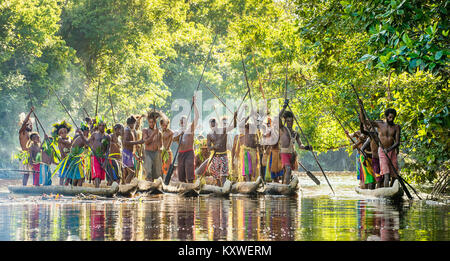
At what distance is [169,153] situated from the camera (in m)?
22.2

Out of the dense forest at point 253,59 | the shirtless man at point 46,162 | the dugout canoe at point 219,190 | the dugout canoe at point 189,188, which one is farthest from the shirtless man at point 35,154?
the dugout canoe at point 219,190

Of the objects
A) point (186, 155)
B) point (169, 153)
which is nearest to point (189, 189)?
point (186, 155)

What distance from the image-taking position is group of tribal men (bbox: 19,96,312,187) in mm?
18984

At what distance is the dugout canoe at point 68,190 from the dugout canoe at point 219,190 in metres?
2.33

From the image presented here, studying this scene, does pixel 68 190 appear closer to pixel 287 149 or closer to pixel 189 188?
pixel 189 188

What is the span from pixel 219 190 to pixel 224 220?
6798 millimetres

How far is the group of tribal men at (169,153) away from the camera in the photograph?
62.0 feet

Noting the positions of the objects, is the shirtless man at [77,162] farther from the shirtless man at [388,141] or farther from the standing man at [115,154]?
the shirtless man at [388,141]

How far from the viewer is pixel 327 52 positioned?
19250 millimetres

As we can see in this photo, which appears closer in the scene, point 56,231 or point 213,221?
point 56,231
